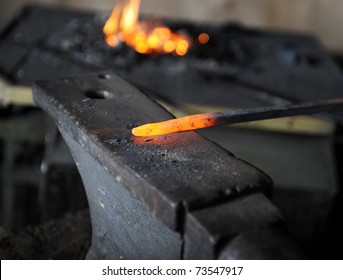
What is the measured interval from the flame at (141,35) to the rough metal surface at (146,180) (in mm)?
1733

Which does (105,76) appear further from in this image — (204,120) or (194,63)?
(194,63)

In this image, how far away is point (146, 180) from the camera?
1365 millimetres

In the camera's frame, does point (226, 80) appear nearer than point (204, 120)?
No

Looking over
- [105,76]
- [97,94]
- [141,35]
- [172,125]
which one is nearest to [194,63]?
[141,35]

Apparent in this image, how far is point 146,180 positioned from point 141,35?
8.19 ft

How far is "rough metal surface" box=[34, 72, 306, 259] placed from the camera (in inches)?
51.2

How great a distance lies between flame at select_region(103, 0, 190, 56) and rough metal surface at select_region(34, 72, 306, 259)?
5.68ft

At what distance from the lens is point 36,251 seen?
2.06 m

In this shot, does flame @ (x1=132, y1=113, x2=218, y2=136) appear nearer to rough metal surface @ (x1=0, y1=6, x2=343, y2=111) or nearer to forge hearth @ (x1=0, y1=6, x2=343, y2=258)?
forge hearth @ (x1=0, y1=6, x2=343, y2=258)

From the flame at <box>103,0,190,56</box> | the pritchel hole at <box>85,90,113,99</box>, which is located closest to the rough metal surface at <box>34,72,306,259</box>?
the pritchel hole at <box>85,90,113,99</box>

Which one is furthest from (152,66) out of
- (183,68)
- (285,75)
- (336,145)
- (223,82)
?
(336,145)

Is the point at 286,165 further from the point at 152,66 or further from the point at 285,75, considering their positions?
the point at 152,66

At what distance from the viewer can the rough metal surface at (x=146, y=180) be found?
1.30 meters

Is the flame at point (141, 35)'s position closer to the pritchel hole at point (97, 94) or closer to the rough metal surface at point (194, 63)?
the rough metal surface at point (194, 63)
